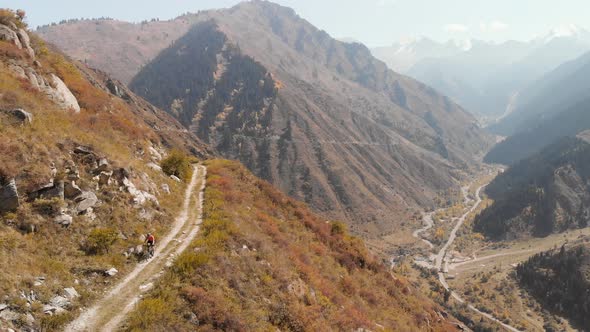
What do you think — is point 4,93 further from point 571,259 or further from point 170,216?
point 571,259

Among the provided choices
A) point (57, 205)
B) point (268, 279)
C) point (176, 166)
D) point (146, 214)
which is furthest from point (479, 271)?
point (57, 205)

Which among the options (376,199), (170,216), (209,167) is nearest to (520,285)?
(376,199)

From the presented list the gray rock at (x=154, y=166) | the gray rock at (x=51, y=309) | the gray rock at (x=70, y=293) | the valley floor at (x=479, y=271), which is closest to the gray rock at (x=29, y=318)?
the gray rock at (x=51, y=309)

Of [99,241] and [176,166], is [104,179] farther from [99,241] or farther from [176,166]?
[176,166]

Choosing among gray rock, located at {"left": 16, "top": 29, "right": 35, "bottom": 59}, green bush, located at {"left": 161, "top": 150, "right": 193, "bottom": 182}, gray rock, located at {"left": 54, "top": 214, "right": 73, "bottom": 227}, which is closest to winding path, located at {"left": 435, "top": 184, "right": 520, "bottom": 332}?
green bush, located at {"left": 161, "top": 150, "right": 193, "bottom": 182}

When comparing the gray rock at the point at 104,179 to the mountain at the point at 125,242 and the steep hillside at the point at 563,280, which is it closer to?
the mountain at the point at 125,242

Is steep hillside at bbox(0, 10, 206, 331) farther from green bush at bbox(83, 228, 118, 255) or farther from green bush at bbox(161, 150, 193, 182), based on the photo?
green bush at bbox(161, 150, 193, 182)
